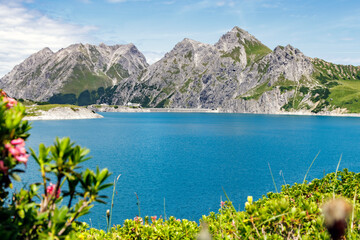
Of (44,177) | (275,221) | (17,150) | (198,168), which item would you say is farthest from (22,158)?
(198,168)

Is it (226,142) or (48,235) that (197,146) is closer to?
(226,142)

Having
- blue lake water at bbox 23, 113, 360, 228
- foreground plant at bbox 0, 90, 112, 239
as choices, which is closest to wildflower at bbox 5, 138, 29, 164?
foreground plant at bbox 0, 90, 112, 239

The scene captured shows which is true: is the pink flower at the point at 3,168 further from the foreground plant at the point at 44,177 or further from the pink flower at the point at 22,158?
the pink flower at the point at 22,158

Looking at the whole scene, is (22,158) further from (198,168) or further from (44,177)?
(198,168)

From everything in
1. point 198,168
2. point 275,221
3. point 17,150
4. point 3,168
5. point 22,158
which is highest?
point 17,150

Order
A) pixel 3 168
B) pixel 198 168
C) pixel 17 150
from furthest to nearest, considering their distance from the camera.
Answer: pixel 198 168 < pixel 17 150 < pixel 3 168

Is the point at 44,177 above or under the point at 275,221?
above

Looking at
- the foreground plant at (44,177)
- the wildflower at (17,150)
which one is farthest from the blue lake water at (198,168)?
the wildflower at (17,150)

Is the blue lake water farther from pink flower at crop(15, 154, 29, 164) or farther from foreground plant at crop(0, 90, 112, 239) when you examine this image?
pink flower at crop(15, 154, 29, 164)

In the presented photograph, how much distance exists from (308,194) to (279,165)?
75.0 m

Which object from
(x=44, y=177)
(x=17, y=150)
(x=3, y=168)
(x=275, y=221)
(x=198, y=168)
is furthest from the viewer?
(x=198, y=168)

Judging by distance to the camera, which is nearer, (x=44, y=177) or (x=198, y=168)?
(x=44, y=177)

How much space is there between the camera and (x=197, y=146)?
386 feet

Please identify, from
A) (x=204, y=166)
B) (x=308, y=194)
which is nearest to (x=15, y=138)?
(x=308, y=194)
